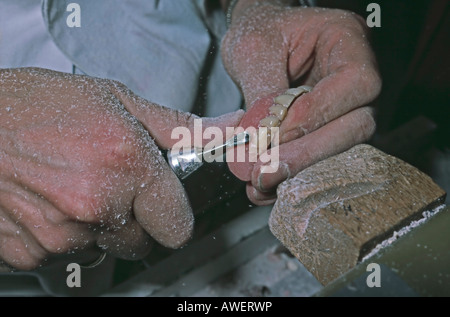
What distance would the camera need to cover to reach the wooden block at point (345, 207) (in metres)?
0.61

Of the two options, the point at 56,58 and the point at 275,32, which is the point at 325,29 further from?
the point at 56,58

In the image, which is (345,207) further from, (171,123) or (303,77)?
(303,77)

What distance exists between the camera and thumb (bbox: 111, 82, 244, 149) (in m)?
0.78

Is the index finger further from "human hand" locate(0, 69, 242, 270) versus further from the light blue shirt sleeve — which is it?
the light blue shirt sleeve

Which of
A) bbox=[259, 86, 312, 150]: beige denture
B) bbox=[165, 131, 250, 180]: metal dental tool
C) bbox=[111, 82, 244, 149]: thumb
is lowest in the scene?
bbox=[165, 131, 250, 180]: metal dental tool

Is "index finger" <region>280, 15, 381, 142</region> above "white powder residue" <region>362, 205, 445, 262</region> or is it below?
above

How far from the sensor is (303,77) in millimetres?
1077

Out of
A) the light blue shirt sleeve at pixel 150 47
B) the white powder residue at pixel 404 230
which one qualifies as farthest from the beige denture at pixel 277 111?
the light blue shirt sleeve at pixel 150 47

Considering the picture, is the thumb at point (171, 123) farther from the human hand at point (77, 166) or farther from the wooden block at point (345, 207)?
the wooden block at point (345, 207)

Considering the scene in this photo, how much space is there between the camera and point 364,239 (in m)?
0.59

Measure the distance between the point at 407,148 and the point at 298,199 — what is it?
112 cm

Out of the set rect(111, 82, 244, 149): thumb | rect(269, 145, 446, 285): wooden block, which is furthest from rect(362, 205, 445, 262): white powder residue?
rect(111, 82, 244, 149): thumb

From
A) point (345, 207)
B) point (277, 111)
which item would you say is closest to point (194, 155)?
point (277, 111)

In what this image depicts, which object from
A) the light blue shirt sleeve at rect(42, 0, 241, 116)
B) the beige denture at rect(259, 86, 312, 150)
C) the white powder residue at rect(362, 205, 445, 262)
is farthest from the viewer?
the light blue shirt sleeve at rect(42, 0, 241, 116)
